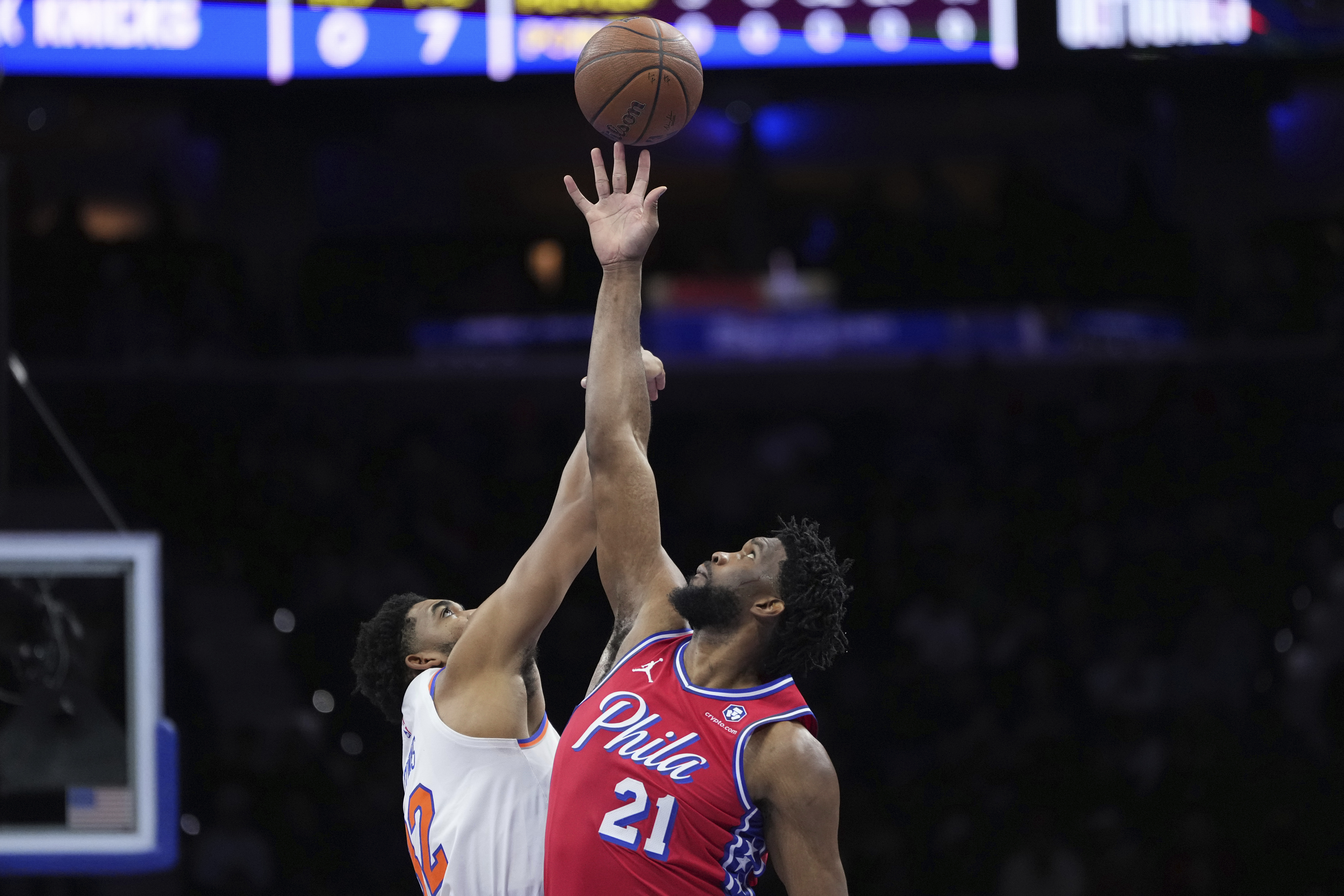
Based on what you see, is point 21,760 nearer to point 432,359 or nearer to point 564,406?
point 432,359

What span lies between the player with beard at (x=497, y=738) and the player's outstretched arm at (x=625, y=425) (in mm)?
117

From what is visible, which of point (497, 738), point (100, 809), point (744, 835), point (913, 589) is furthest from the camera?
point (913, 589)

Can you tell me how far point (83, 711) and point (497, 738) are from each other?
3169 millimetres

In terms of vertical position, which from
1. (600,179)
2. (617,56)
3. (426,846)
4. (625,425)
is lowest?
(426,846)

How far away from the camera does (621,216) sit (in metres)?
3.64

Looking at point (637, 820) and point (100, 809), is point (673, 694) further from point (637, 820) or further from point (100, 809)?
point (100, 809)

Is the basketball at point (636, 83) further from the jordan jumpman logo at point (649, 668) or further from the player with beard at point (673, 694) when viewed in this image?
the jordan jumpman logo at point (649, 668)

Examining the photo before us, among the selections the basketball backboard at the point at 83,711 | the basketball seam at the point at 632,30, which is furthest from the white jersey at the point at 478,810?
the basketball backboard at the point at 83,711

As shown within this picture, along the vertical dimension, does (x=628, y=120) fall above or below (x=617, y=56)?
below

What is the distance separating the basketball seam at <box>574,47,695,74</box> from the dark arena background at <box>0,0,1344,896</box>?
4429 mm

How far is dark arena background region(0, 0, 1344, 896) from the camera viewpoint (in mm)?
8758

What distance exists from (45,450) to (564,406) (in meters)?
3.42

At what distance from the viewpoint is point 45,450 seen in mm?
9336

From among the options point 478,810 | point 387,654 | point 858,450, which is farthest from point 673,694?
point 858,450
